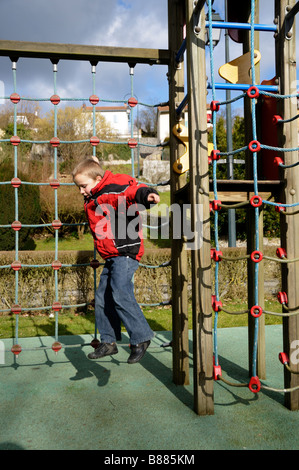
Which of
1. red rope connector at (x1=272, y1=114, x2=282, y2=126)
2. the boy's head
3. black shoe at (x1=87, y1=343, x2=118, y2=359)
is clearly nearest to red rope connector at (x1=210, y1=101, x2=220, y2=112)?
red rope connector at (x1=272, y1=114, x2=282, y2=126)

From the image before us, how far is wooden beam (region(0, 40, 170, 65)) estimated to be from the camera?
287cm

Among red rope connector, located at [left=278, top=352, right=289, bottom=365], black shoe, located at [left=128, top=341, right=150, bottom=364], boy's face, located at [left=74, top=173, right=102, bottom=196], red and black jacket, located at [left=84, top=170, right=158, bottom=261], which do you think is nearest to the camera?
red rope connector, located at [left=278, top=352, right=289, bottom=365]

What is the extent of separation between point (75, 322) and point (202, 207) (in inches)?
139

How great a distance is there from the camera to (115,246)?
2.55 meters

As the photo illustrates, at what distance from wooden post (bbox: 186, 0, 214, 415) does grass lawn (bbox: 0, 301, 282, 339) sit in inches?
103

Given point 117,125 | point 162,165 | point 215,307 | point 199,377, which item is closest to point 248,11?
point 215,307

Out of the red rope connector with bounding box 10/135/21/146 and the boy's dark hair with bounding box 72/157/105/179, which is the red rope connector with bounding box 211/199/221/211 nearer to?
the boy's dark hair with bounding box 72/157/105/179

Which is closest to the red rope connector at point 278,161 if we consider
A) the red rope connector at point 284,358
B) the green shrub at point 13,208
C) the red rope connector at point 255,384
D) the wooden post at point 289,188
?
the wooden post at point 289,188

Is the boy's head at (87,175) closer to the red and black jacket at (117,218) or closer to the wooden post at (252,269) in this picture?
the red and black jacket at (117,218)

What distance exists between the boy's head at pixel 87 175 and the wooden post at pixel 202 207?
2.39 ft

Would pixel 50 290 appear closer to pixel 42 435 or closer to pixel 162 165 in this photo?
pixel 42 435

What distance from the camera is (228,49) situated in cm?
752

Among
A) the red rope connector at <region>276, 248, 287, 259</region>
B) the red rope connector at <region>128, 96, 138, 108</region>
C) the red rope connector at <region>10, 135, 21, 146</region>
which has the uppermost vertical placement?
the red rope connector at <region>128, 96, 138, 108</region>

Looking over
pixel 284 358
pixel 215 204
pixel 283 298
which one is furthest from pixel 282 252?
pixel 284 358
